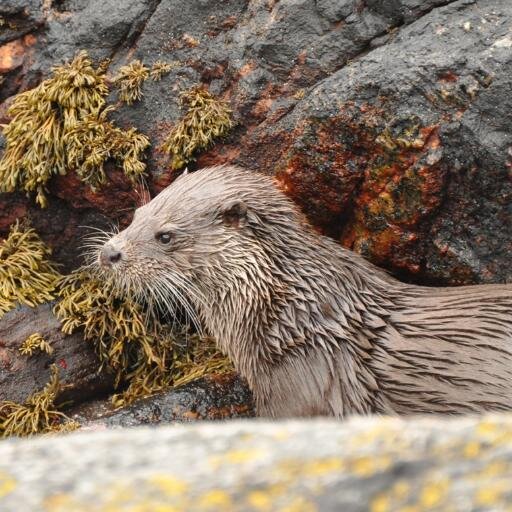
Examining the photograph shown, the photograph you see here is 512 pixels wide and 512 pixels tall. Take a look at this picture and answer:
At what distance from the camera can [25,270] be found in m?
5.14

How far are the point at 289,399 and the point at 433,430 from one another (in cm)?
263

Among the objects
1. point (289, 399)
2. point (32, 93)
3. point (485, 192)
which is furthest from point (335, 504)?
point (32, 93)

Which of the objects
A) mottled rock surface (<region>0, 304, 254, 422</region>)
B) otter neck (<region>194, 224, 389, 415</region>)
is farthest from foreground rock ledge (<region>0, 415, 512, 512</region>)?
mottled rock surface (<region>0, 304, 254, 422</region>)

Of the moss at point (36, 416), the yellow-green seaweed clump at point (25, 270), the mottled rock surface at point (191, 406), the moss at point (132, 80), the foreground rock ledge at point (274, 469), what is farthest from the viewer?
the yellow-green seaweed clump at point (25, 270)

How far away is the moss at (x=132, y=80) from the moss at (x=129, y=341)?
109 cm

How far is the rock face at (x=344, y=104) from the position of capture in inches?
159

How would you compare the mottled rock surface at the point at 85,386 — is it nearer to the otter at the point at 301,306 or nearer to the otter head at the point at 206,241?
the otter at the point at 301,306

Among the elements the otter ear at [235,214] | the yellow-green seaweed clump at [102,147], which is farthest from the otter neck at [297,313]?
the yellow-green seaweed clump at [102,147]

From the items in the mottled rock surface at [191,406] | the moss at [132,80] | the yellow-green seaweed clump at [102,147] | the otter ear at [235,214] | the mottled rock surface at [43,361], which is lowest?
the mottled rock surface at [191,406]

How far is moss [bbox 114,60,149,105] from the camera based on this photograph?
16.0 ft

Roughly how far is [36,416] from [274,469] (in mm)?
3597

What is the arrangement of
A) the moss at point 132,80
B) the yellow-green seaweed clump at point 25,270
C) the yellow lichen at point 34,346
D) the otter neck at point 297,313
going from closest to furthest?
the otter neck at point 297,313, the yellow lichen at point 34,346, the moss at point 132,80, the yellow-green seaweed clump at point 25,270

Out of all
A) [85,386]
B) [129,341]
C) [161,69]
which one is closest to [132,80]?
[161,69]

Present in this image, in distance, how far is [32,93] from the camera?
5.07m
